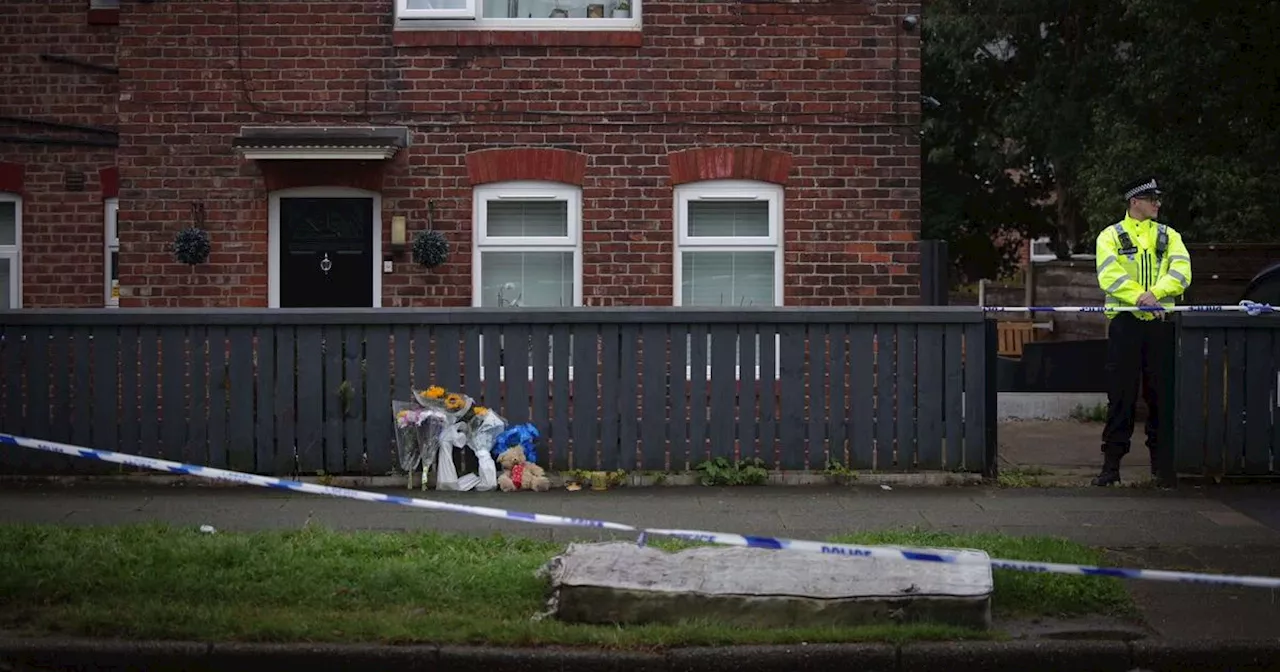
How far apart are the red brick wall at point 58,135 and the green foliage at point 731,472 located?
7.99 metres

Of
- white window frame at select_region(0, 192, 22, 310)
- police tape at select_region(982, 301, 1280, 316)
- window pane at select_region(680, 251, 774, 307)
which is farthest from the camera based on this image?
white window frame at select_region(0, 192, 22, 310)

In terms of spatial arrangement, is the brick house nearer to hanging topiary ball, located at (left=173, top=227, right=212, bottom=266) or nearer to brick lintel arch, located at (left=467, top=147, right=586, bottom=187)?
brick lintel arch, located at (left=467, top=147, right=586, bottom=187)

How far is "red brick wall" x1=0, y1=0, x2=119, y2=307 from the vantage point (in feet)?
53.3

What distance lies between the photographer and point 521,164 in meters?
13.4

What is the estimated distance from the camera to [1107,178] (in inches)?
894

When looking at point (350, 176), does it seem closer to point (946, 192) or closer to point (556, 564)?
point (556, 564)

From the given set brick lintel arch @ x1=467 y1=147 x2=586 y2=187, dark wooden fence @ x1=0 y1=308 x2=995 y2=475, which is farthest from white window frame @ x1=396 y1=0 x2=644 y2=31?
dark wooden fence @ x1=0 y1=308 x2=995 y2=475

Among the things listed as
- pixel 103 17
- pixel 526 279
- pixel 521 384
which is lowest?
pixel 521 384

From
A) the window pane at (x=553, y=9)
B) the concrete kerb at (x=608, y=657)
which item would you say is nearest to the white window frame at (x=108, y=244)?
the window pane at (x=553, y=9)

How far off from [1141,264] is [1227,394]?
107 centimetres

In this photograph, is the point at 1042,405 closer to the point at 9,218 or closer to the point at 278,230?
the point at 278,230

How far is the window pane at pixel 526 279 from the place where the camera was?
13.6 m

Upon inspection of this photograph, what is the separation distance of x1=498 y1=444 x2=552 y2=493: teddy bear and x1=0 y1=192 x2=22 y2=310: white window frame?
775 cm

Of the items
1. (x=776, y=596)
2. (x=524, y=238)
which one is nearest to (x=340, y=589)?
(x=776, y=596)
